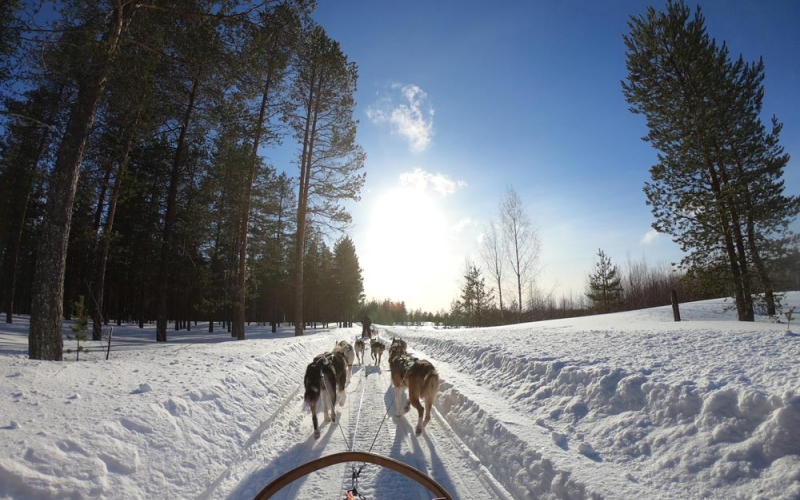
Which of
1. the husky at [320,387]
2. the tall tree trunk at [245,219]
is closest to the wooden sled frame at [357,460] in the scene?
the husky at [320,387]

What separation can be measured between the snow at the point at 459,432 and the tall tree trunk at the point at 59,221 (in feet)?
3.58

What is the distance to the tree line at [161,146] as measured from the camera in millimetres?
6762

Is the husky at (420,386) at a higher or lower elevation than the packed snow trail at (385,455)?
higher

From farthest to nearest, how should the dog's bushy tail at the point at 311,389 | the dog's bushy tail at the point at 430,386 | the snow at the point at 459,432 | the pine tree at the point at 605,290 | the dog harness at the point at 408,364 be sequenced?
the pine tree at the point at 605,290 → the dog harness at the point at 408,364 → the dog's bushy tail at the point at 430,386 → the dog's bushy tail at the point at 311,389 → the snow at the point at 459,432

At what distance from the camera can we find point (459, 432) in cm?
507

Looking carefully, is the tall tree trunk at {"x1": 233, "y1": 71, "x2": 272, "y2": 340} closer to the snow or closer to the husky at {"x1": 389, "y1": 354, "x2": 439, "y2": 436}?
the snow

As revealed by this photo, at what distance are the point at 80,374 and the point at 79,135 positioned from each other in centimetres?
494

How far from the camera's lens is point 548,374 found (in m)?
6.17

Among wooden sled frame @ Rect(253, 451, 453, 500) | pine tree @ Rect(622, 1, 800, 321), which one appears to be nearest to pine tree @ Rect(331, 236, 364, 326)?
pine tree @ Rect(622, 1, 800, 321)

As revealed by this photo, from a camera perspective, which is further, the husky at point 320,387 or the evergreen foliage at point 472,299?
the evergreen foliage at point 472,299

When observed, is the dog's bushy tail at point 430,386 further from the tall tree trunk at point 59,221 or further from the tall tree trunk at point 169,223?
the tall tree trunk at point 169,223

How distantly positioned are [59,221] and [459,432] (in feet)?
27.5

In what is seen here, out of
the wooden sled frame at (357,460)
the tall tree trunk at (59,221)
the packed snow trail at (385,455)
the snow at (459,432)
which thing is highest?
the tall tree trunk at (59,221)

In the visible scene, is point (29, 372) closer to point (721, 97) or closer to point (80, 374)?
point (80, 374)
